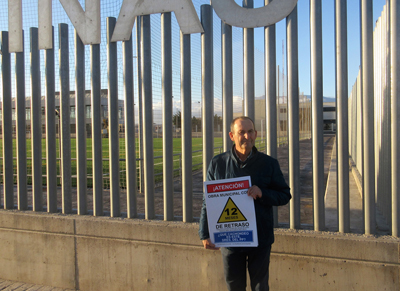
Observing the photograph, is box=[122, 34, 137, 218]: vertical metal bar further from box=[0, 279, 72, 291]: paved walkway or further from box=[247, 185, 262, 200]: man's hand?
box=[247, 185, 262, 200]: man's hand


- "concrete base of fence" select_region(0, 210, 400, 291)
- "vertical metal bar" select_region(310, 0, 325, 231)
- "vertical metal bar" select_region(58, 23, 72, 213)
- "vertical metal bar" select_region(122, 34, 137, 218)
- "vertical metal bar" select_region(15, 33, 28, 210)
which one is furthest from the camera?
"vertical metal bar" select_region(15, 33, 28, 210)

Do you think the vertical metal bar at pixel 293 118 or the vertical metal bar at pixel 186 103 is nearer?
the vertical metal bar at pixel 293 118

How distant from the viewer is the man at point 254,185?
Result: 2.64 m

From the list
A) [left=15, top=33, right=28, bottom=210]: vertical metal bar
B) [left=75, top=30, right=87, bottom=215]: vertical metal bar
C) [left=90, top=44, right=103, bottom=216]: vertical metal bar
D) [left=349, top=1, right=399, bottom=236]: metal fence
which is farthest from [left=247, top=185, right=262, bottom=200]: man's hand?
[left=15, top=33, right=28, bottom=210]: vertical metal bar

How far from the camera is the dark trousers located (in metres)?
2.69

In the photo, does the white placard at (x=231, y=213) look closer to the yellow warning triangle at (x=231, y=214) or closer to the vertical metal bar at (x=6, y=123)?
the yellow warning triangle at (x=231, y=214)

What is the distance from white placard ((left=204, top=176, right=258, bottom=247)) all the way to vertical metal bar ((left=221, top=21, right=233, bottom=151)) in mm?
1254

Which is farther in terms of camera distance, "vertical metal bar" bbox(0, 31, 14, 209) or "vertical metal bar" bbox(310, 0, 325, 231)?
"vertical metal bar" bbox(0, 31, 14, 209)

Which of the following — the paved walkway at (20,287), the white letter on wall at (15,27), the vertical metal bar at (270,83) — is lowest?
the paved walkway at (20,287)

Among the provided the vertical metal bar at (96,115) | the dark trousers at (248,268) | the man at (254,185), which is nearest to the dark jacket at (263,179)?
the man at (254,185)

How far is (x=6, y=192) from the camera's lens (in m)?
4.84

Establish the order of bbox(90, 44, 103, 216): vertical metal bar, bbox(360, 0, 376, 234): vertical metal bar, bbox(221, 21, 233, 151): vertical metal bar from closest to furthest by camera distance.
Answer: bbox(360, 0, 376, 234): vertical metal bar
bbox(221, 21, 233, 151): vertical metal bar
bbox(90, 44, 103, 216): vertical metal bar

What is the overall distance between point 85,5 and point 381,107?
12.0ft

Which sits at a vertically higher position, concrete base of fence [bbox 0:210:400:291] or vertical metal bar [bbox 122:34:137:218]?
vertical metal bar [bbox 122:34:137:218]
